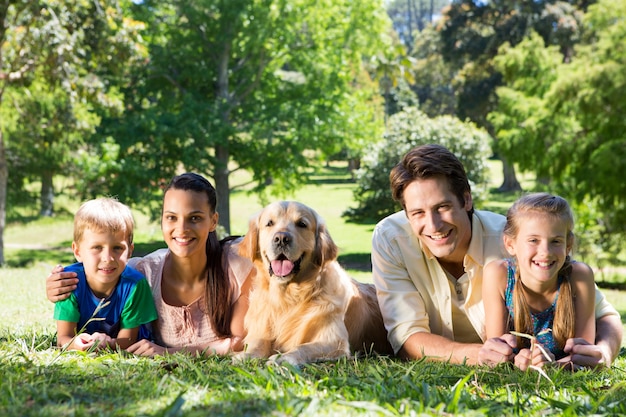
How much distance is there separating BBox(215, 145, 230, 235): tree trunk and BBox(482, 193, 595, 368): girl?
18597mm

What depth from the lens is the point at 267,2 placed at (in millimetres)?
21031

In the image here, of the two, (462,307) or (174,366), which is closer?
(174,366)

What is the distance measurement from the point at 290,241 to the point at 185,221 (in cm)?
78

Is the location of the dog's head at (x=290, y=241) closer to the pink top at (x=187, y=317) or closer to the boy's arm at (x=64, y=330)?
the pink top at (x=187, y=317)

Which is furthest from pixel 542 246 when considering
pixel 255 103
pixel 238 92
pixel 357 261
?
pixel 238 92

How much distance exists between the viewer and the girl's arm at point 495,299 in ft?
13.0

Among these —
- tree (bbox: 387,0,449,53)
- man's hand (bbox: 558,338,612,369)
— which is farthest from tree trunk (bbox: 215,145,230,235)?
tree (bbox: 387,0,449,53)

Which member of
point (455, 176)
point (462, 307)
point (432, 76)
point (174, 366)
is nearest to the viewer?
point (174, 366)

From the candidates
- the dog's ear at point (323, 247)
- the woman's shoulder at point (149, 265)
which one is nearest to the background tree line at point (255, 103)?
the woman's shoulder at point (149, 265)

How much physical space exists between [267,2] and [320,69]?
8.62ft

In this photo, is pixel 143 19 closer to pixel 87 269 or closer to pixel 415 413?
pixel 87 269

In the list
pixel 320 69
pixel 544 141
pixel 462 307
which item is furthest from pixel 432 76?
pixel 462 307

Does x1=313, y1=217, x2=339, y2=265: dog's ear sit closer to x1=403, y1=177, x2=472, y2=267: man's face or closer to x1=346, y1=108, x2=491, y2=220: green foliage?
x1=403, y1=177, x2=472, y2=267: man's face

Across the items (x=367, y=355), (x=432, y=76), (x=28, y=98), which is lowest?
(x=367, y=355)
